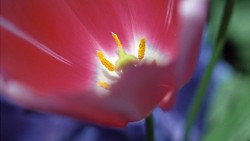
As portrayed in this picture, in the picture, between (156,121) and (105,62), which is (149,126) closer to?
(105,62)

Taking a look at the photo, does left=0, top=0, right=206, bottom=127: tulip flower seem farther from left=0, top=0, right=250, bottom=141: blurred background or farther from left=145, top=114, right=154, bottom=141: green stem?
left=0, top=0, right=250, bottom=141: blurred background

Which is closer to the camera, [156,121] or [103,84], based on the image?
[103,84]

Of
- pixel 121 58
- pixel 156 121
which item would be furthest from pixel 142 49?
pixel 156 121

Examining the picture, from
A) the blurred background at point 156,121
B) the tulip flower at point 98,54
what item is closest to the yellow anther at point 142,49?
the tulip flower at point 98,54

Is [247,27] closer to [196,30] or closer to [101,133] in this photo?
[101,133]

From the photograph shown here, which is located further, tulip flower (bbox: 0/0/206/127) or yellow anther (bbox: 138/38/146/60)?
yellow anther (bbox: 138/38/146/60)

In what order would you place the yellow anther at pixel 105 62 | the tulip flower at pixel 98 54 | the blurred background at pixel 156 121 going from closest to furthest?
the tulip flower at pixel 98 54, the yellow anther at pixel 105 62, the blurred background at pixel 156 121

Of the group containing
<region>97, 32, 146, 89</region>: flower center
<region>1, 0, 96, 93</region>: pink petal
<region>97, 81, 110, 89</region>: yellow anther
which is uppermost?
<region>1, 0, 96, 93</region>: pink petal

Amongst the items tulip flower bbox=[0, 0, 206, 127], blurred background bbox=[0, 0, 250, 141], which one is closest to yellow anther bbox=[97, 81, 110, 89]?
tulip flower bbox=[0, 0, 206, 127]

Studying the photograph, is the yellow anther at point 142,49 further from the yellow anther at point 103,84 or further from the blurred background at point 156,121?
the blurred background at point 156,121
